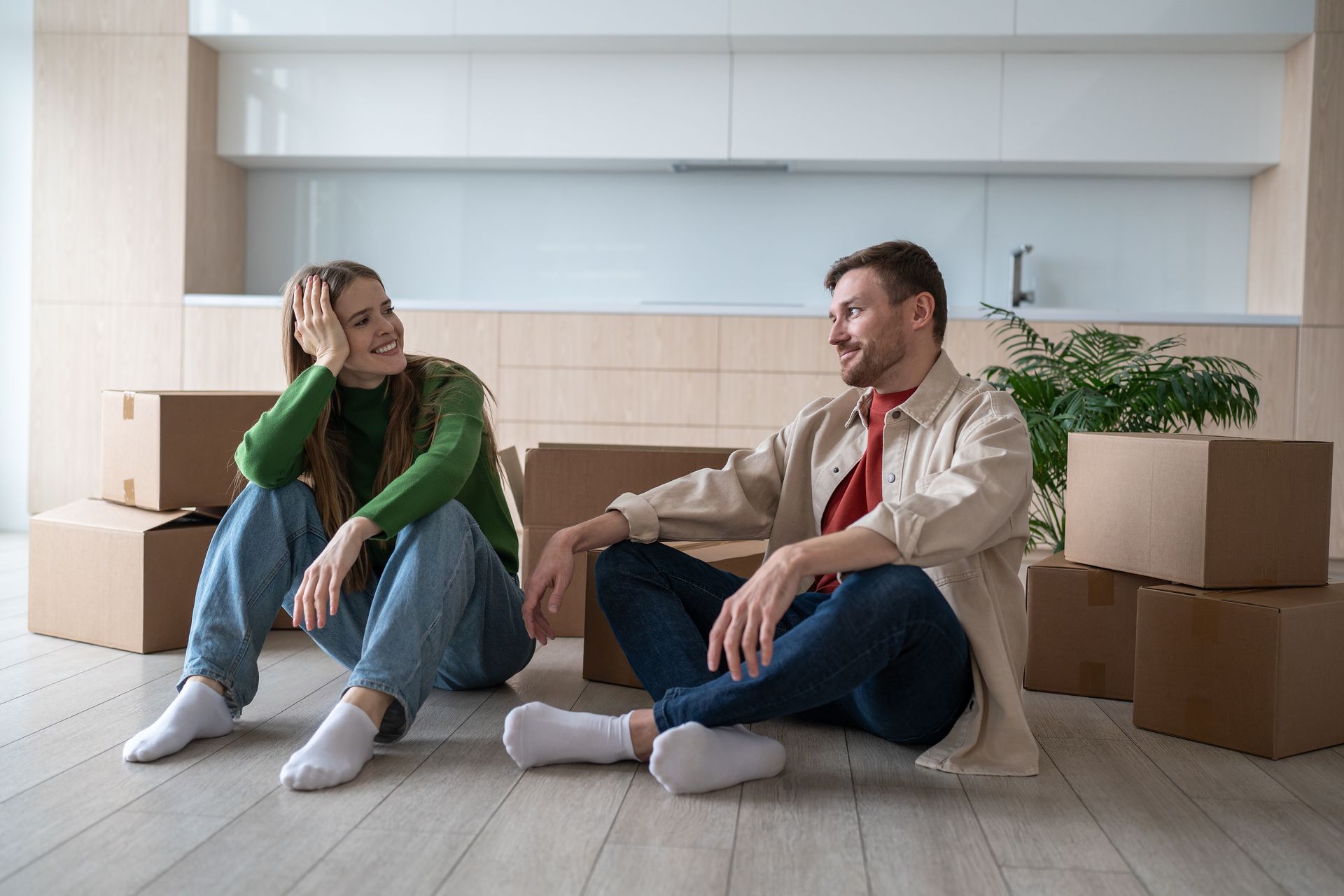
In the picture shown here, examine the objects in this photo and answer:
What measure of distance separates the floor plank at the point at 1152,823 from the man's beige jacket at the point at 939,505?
0.37ft

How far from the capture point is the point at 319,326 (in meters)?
1.85

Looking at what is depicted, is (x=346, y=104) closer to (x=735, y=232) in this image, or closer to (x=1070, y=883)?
(x=735, y=232)

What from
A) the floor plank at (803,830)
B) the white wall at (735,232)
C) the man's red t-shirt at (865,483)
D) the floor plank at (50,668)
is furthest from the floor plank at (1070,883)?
the white wall at (735,232)

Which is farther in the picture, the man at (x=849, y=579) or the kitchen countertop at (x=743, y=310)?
the kitchen countertop at (x=743, y=310)

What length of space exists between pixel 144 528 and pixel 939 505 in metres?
1.63

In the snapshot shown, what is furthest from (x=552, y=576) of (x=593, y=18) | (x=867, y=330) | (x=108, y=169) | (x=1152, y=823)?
(x=108, y=169)

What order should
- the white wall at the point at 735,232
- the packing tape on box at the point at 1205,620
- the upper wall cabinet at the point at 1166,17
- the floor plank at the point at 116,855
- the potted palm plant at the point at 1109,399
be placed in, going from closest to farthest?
the floor plank at the point at 116,855 → the packing tape on box at the point at 1205,620 → the potted palm plant at the point at 1109,399 → the upper wall cabinet at the point at 1166,17 → the white wall at the point at 735,232

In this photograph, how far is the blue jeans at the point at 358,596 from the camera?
1570 mm

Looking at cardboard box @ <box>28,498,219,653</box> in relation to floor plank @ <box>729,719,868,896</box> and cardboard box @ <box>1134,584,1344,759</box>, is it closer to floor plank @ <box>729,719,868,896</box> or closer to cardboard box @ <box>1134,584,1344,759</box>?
floor plank @ <box>729,719,868,896</box>

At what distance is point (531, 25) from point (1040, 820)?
11.3 feet

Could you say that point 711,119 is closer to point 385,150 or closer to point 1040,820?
point 385,150

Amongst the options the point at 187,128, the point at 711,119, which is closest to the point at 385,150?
the point at 187,128

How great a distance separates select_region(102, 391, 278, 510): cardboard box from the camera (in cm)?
234

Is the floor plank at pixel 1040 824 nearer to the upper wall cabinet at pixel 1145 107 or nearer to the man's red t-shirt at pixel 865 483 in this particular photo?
the man's red t-shirt at pixel 865 483
